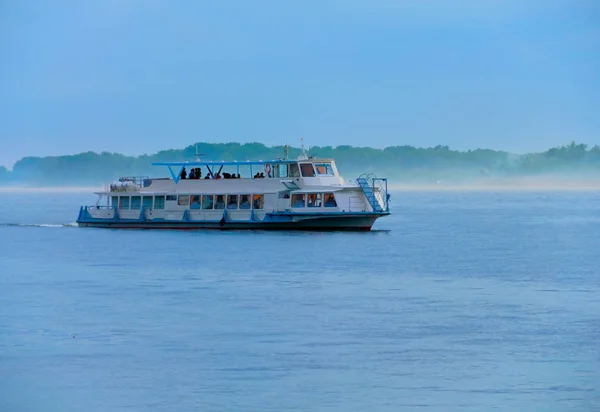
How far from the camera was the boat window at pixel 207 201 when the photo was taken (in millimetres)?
72250

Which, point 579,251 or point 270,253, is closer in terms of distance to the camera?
point 270,253

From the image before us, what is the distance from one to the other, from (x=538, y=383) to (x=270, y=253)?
111 ft

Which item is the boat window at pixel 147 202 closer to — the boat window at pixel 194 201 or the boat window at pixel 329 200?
the boat window at pixel 194 201

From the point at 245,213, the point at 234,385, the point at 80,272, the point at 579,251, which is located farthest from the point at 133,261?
the point at 234,385

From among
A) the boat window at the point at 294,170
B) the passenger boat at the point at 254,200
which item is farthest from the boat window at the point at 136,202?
the boat window at the point at 294,170

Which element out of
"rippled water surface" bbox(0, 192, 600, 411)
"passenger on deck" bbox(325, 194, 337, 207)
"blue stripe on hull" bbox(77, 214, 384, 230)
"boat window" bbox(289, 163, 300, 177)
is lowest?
"rippled water surface" bbox(0, 192, 600, 411)

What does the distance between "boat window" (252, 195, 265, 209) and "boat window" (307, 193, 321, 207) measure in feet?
10.6

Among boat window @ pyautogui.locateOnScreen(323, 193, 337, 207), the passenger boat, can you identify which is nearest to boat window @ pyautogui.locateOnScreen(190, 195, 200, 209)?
the passenger boat

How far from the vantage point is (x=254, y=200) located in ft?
232

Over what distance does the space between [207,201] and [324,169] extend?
7.65 metres

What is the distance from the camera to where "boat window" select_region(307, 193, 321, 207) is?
68062 millimetres

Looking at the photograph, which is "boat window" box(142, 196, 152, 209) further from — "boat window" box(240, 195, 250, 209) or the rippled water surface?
the rippled water surface

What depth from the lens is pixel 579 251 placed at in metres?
66.4

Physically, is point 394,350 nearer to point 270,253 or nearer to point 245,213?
point 270,253
